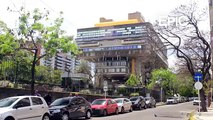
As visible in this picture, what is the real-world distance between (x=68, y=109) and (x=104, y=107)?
6.57m

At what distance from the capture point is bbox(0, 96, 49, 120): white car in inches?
537

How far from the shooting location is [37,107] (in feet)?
50.9

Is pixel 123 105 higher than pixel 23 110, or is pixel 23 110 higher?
pixel 23 110

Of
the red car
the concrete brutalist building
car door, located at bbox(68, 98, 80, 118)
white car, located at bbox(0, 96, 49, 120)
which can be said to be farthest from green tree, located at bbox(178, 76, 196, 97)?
white car, located at bbox(0, 96, 49, 120)

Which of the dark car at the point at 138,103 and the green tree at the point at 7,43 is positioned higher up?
the green tree at the point at 7,43

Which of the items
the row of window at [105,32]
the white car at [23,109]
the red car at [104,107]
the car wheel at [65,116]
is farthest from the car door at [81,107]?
the row of window at [105,32]

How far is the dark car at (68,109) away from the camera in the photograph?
18.4 m

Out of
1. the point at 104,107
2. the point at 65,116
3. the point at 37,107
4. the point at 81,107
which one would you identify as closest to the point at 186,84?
the point at 104,107

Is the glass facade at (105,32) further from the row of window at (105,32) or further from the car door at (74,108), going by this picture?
the car door at (74,108)

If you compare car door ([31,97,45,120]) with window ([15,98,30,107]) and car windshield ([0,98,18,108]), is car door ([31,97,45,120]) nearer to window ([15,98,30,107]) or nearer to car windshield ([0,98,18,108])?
window ([15,98,30,107])

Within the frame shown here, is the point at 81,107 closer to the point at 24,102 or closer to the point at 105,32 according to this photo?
the point at 24,102

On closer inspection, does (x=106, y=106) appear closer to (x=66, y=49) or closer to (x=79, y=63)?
(x=66, y=49)

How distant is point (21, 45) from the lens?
2211 centimetres

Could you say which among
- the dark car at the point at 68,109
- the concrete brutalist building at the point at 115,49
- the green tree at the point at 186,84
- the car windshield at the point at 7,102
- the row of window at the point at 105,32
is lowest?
the dark car at the point at 68,109
